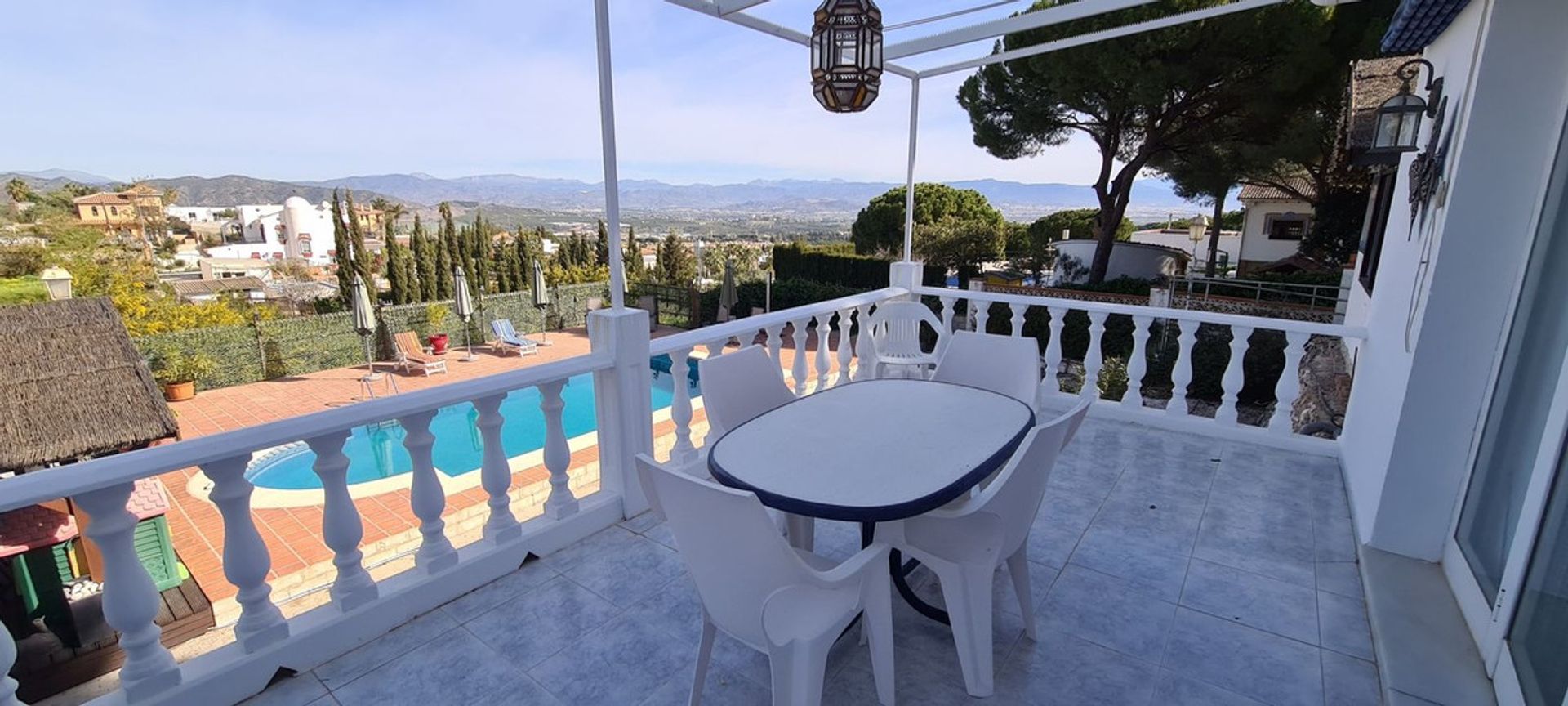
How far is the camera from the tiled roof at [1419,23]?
7.33ft

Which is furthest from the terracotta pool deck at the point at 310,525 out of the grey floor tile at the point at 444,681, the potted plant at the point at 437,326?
the potted plant at the point at 437,326

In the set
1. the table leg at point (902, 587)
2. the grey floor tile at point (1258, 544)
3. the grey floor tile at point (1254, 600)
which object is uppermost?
the table leg at point (902, 587)

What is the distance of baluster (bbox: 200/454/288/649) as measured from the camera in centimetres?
160

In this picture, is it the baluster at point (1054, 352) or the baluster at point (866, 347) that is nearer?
the baluster at point (1054, 352)

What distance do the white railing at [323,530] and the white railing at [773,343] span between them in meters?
0.38

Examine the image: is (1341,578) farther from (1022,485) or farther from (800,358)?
(800,358)

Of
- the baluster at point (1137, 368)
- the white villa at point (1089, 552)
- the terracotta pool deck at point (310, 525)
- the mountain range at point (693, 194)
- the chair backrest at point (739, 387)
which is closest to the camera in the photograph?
the white villa at point (1089, 552)

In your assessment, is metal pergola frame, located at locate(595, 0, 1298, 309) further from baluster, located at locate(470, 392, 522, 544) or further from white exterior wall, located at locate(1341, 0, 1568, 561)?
white exterior wall, located at locate(1341, 0, 1568, 561)

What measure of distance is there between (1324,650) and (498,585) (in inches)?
103

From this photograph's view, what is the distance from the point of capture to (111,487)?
1.40m

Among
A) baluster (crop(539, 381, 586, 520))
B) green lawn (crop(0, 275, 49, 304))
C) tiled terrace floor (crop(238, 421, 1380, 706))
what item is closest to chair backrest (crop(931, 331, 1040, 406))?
tiled terrace floor (crop(238, 421, 1380, 706))

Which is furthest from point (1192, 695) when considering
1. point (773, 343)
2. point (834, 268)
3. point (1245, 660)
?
point (834, 268)

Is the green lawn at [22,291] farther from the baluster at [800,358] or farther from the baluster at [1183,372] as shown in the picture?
the baluster at [1183,372]

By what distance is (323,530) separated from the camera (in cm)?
185
